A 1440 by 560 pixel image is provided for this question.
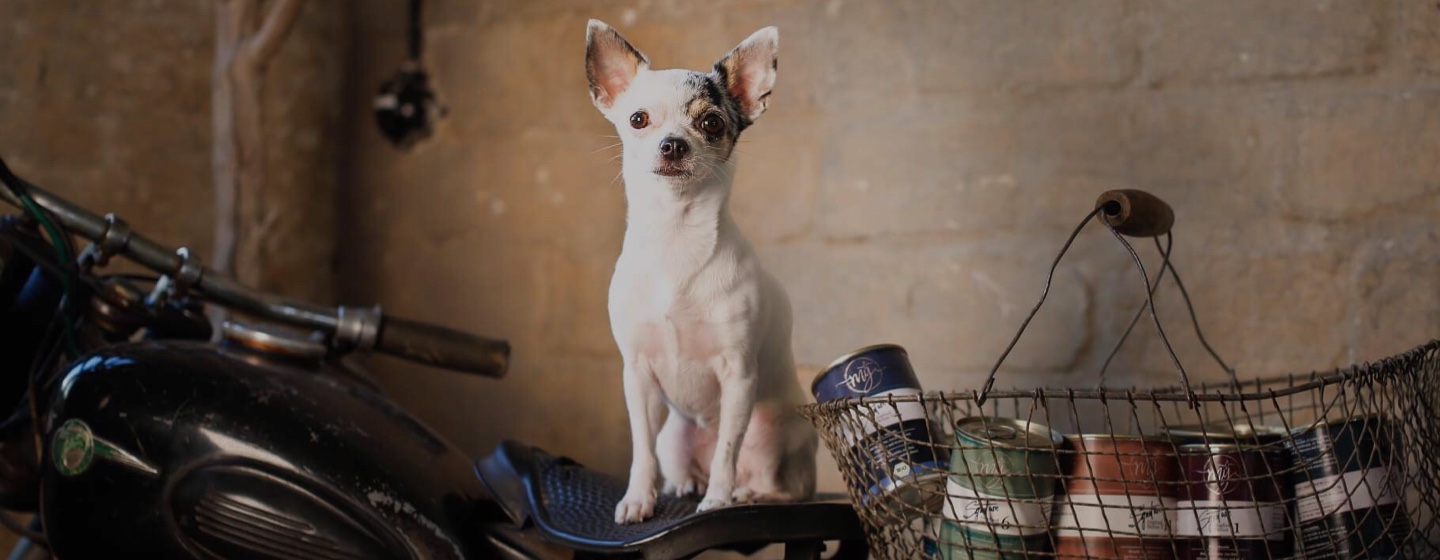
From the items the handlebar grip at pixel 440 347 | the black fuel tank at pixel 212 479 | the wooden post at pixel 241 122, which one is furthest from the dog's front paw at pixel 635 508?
the wooden post at pixel 241 122

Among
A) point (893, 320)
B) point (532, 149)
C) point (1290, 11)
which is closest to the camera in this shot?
point (1290, 11)

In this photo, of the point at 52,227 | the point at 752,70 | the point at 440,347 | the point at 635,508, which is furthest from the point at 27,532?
the point at 752,70

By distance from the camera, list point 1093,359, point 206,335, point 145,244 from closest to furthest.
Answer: point 145,244 < point 206,335 < point 1093,359

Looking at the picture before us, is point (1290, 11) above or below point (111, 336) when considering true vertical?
above

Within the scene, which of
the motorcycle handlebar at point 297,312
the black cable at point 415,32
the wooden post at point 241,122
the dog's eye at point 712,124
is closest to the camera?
the dog's eye at point 712,124

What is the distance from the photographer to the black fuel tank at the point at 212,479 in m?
0.97

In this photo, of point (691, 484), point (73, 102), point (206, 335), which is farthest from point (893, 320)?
point (73, 102)

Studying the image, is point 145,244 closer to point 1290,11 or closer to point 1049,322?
point 1049,322

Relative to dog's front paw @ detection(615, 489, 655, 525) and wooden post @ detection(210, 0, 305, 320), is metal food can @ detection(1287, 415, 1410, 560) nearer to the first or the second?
dog's front paw @ detection(615, 489, 655, 525)

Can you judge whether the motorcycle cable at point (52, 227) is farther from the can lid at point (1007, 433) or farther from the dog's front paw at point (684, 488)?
the can lid at point (1007, 433)

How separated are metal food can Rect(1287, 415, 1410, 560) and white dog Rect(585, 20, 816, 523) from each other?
1.47ft

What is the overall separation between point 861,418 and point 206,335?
73 cm

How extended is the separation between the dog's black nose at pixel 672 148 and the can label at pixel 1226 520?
48 cm

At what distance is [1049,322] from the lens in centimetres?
151
